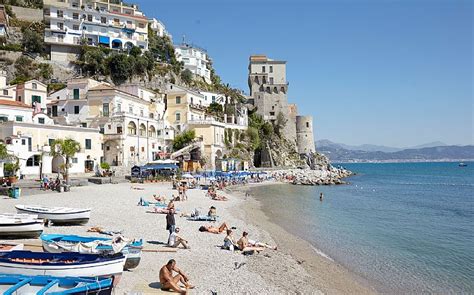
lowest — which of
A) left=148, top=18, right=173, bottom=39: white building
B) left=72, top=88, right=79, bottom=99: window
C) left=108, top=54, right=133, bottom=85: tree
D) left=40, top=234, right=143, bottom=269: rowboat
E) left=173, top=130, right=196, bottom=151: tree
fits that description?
left=40, top=234, right=143, bottom=269: rowboat

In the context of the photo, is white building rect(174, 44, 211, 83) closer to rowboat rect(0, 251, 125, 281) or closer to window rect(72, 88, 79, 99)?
window rect(72, 88, 79, 99)

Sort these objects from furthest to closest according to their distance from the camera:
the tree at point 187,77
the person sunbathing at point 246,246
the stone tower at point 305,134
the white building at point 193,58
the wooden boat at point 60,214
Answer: the stone tower at point 305,134, the white building at point 193,58, the tree at point 187,77, the wooden boat at point 60,214, the person sunbathing at point 246,246

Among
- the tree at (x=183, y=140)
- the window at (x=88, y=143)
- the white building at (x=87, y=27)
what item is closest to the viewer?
the window at (x=88, y=143)

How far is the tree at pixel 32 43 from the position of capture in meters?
54.6

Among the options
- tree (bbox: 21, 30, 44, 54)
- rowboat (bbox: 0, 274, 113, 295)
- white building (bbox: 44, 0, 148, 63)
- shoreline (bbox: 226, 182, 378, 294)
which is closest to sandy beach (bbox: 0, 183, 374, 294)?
shoreline (bbox: 226, 182, 378, 294)

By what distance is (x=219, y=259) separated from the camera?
12.6 m

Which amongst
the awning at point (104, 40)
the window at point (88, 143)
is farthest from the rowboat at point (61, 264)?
the awning at point (104, 40)

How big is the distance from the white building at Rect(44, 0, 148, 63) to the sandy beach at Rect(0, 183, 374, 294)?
128 feet

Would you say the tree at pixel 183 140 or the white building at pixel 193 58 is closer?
the tree at pixel 183 140

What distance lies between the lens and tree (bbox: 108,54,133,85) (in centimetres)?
5475

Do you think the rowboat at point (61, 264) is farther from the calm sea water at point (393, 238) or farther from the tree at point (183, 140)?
the tree at point (183, 140)

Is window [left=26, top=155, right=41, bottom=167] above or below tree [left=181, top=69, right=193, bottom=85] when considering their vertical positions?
below

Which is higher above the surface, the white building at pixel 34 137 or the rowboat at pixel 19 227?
the white building at pixel 34 137

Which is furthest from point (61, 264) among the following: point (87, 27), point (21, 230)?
point (87, 27)
